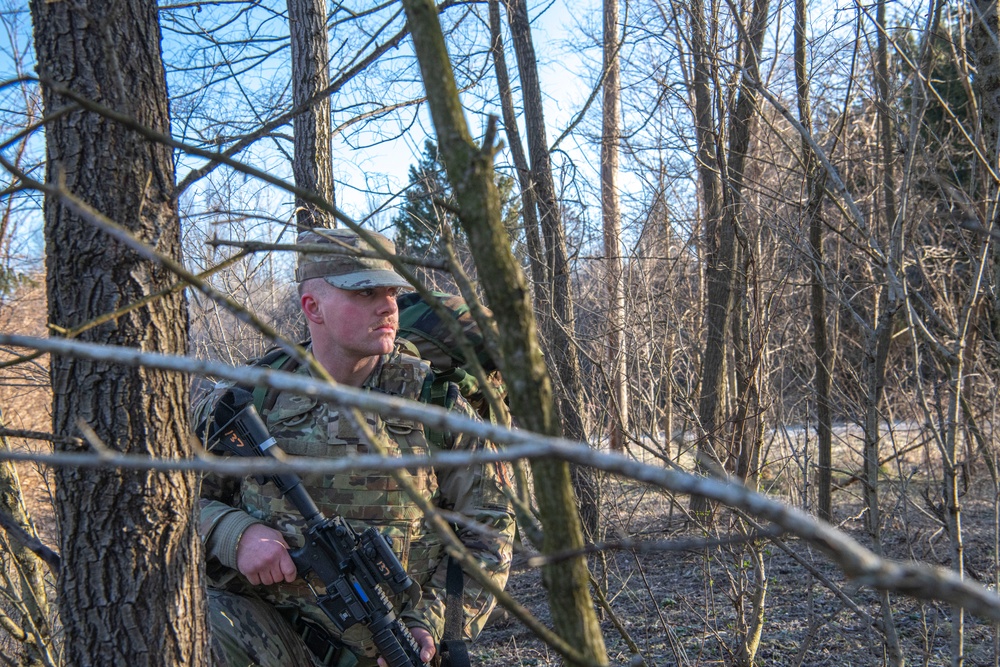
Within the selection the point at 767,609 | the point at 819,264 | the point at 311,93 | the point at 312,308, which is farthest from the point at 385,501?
the point at 311,93

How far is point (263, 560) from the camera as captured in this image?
8.55 feet

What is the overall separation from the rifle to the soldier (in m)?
0.14

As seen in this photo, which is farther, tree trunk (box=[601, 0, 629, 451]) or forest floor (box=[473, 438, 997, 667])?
tree trunk (box=[601, 0, 629, 451])

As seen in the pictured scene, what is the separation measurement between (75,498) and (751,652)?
242 centimetres

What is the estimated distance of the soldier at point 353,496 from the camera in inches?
111

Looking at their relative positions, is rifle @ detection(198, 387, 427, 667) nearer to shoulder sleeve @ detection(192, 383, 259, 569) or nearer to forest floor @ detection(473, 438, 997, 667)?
shoulder sleeve @ detection(192, 383, 259, 569)

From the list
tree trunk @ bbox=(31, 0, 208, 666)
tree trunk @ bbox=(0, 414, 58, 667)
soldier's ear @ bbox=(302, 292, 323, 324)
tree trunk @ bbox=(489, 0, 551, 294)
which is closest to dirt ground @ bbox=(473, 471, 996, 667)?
soldier's ear @ bbox=(302, 292, 323, 324)

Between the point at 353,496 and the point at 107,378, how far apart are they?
152cm

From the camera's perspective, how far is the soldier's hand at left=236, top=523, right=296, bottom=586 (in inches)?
103

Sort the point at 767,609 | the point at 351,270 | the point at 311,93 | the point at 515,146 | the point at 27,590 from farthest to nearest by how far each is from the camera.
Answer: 1. the point at 515,146
2. the point at 311,93
3. the point at 767,609
4. the point at 351,270
5. the point at 27,590

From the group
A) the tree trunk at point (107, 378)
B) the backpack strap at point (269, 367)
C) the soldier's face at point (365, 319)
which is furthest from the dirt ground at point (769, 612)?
the tree trunk at point (107, 378)

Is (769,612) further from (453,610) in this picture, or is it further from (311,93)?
(311,93)

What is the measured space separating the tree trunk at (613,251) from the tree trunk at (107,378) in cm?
166

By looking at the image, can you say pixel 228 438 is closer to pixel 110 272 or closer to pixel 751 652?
pixel 110 272
